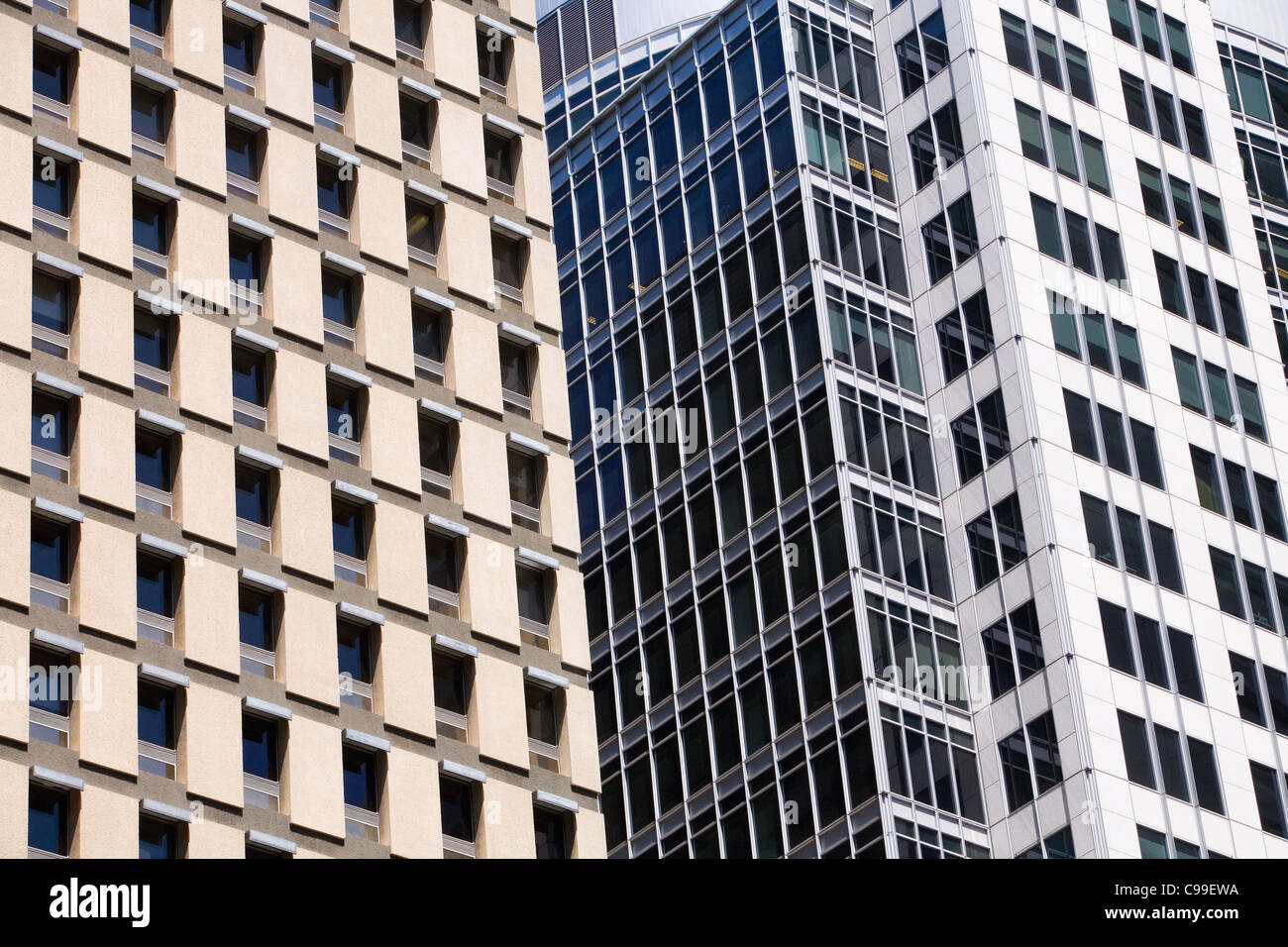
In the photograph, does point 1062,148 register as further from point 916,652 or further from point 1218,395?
point 916,652

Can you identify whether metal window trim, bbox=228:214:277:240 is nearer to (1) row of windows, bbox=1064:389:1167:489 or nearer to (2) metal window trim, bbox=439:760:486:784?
(2) metal window trim, bbox=439:760:486:784

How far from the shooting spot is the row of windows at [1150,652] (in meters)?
74.6

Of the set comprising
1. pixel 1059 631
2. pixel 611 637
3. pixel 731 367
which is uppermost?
pixel 731 367

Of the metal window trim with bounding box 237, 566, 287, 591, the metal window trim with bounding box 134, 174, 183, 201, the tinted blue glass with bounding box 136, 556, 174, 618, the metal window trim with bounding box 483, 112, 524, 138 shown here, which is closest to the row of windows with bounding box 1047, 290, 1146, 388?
the metal window trim with bounding box 483, 112, 524, 138

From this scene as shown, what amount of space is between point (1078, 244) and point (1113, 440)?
7621 mm

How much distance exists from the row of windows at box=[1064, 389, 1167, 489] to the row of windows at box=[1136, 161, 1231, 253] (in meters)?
9.64

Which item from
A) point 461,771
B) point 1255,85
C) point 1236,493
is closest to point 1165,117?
point 1255,85

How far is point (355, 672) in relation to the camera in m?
59.1

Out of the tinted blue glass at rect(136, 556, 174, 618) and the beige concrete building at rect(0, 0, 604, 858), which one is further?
the tinted blue glass at rect(136, 556, 174, 618)

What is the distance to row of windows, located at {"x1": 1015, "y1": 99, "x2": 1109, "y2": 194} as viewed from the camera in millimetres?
84875

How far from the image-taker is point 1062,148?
8556 centimetres
